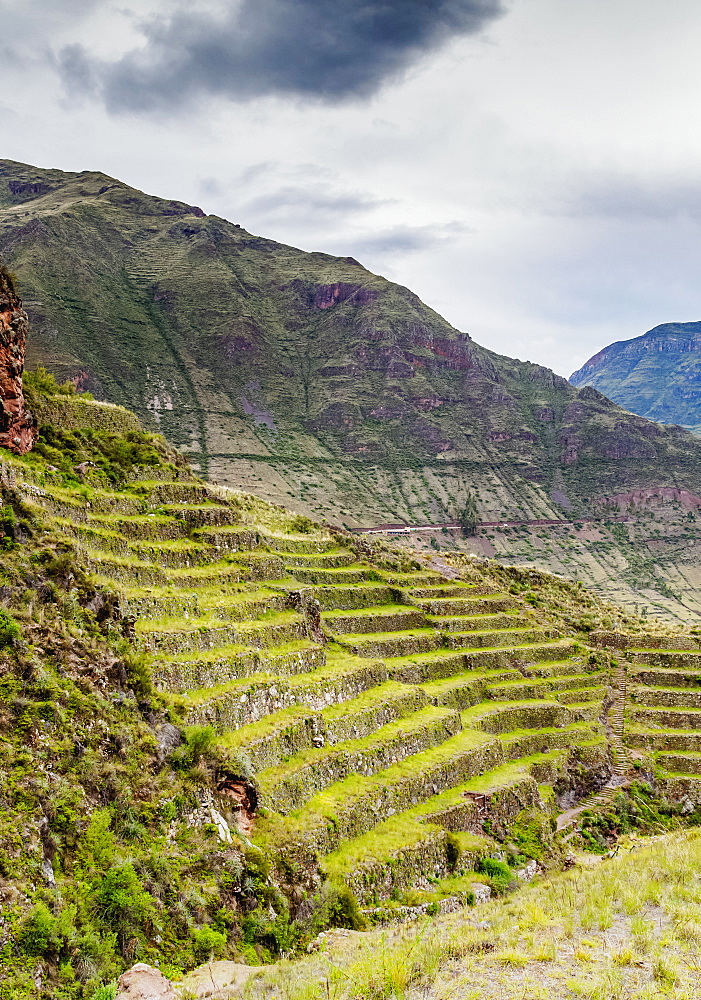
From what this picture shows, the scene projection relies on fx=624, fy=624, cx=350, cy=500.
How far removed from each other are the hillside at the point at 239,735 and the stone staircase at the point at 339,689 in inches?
4.0

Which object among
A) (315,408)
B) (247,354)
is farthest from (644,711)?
(247,354)

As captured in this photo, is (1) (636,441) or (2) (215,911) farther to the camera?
(1) (636,441)

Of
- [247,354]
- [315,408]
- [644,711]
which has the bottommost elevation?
[644,711]

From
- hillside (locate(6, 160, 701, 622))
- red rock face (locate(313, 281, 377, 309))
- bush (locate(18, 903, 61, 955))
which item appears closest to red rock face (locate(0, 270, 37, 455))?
bush (locate(18, 903, 61, 955))

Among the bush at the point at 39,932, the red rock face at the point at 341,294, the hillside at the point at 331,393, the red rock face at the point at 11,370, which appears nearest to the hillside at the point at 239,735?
the bush at the point at 39,932

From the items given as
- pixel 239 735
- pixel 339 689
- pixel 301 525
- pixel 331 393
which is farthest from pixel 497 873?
pixel 331 393

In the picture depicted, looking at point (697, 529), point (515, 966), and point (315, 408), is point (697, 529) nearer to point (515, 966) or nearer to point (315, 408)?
point (315, 408)

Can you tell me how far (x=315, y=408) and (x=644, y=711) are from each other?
118796mm

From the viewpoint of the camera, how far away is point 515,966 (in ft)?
33.0

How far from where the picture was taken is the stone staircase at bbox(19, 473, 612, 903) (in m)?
17.5

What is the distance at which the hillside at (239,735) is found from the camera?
11352 millimetres

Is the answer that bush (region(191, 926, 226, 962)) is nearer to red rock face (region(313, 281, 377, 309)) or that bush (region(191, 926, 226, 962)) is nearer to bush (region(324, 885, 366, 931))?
bush (region(324, 885, 366, 931))

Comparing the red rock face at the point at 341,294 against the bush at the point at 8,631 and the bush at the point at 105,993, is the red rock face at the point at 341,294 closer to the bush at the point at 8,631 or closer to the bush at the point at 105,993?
the bush at the point at 8,631

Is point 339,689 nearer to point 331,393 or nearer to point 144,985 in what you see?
point 144,985
